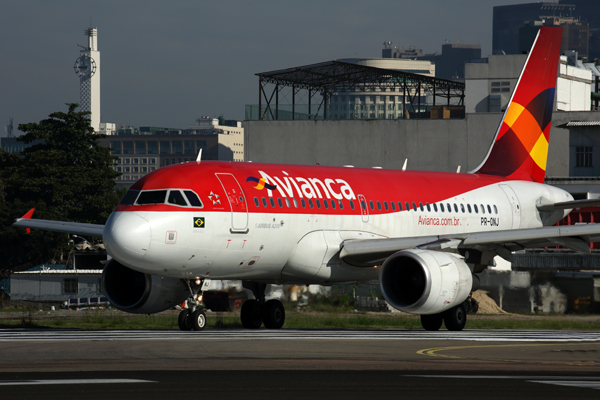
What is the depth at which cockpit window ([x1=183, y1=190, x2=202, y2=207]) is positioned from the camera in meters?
22.3

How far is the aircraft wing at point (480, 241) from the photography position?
24156 millimetres

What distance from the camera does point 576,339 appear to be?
21812 millimetres

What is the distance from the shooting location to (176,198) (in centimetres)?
2211

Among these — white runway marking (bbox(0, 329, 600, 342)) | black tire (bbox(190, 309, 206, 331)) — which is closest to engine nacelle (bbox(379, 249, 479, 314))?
white runway marking (bbox(0, 329, 600, 342))

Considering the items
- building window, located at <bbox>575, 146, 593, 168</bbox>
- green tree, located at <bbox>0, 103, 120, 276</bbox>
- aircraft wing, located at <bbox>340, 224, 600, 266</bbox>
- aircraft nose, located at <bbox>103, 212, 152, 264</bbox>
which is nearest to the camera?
aircraft nose, located at <bbox>103, 212, 152, 264</bbox>

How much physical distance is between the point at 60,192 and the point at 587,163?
49241 millimetres

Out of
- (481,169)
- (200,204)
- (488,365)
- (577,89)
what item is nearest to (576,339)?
(488,365)

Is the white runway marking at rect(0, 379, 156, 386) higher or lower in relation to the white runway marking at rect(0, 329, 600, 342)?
higher

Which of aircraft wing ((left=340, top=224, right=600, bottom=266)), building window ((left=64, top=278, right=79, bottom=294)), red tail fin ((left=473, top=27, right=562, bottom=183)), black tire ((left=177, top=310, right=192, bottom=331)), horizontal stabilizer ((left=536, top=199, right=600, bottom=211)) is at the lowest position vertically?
building window ((left=64, top=278, right=79, bottom=294))

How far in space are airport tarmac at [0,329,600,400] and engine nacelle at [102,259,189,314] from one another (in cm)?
292

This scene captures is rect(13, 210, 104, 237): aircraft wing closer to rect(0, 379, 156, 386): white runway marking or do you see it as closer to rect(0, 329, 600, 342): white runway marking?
→ rect(0, 329, 600, 342): white runway marking

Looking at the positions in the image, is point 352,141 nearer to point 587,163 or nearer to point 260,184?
point 587,163

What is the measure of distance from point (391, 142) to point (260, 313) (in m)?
43.0

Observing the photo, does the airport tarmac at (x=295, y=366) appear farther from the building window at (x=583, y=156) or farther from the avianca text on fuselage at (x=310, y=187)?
the building window at (x=583, y=156)
